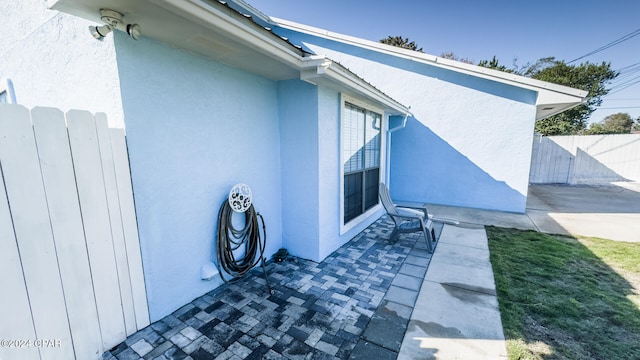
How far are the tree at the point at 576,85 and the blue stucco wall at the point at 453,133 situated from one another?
63.1ft

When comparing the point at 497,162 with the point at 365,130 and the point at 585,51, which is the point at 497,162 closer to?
the point at 365,130

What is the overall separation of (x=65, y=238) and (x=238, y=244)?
5.93 feet

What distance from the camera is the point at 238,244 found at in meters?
3.49

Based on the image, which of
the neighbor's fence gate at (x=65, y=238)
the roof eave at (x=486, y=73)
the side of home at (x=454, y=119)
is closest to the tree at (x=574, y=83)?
the side of home at (x=454, y=119)

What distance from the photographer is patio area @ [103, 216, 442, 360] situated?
7.55ft

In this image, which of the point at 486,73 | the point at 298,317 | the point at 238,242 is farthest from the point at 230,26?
the point at 486,73

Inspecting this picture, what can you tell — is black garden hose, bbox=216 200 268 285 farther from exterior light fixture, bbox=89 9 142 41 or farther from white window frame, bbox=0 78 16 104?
white window frame, bbox=0 78 16 104

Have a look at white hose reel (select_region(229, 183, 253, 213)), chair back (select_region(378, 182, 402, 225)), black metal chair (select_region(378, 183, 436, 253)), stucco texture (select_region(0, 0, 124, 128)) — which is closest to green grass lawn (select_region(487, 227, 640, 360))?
black metal chair (select_region(378, 183, 436, 253))

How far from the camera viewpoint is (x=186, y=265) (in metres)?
2.93

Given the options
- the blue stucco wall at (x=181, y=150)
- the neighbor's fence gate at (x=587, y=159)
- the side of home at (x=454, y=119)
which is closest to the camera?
the blue stucco wall at (x=181, y=150)

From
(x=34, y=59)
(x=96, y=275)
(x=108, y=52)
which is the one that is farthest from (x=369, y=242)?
(x=34, y=59)

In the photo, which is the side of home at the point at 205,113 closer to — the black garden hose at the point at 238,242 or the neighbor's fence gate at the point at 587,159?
the black garden hose at the point at 238,242

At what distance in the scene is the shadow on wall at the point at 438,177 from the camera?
7.34 meters

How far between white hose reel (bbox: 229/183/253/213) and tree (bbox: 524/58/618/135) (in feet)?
87.3
